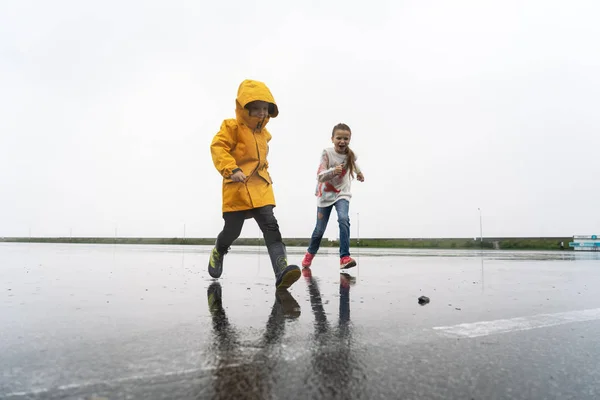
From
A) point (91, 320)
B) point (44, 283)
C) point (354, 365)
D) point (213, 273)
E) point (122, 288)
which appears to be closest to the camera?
point (354, 365)

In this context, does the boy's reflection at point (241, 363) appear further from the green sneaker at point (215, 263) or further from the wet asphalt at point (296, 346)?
the green sneaker at point (215, 263)

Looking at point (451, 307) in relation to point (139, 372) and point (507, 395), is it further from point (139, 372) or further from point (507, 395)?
point (139, 372)

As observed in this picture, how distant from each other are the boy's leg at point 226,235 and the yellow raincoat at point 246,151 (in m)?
0.13

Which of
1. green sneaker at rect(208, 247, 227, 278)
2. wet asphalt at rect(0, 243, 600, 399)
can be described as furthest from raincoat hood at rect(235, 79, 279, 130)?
wet asphalt at rect(0, 243, 600, 399)

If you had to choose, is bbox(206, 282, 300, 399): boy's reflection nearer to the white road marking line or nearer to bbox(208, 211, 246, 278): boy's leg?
the white road marking line

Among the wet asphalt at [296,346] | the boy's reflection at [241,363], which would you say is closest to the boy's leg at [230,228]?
the wet asphalt at [296,346]

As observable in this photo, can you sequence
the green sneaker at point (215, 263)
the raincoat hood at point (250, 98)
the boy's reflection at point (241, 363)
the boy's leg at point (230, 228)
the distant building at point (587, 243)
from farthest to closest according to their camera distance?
1. the distant building at point (587, 243)
2. the green sneaker at point (215, 263)
3. the boy's leg at point (230, 228)
4. the raincoat hood at point (250, 98)
5. the boy's reflection at point (241, 363)

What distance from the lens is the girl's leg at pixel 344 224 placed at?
6.45 metres

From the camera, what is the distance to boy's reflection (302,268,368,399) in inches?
53.1

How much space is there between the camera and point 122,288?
4.18 m

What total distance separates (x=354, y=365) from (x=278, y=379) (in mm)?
342

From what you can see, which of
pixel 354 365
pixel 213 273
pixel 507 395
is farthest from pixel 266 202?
pixel 507 395

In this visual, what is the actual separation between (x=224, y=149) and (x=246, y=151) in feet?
0.87

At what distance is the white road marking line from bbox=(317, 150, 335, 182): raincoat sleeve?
3.94m
